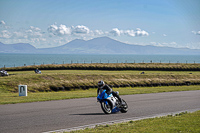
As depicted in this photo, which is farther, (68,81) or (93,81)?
(93,81)

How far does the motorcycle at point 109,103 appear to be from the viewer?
1454 cm

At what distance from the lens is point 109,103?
14727 millimetres

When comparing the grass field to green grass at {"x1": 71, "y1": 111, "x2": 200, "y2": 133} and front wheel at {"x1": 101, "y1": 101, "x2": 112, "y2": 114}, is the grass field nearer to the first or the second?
front wheel at {"x1": 101, "y1": 101, "x2": 112, "y2": 114}

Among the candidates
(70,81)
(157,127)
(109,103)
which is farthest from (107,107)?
(70,81)

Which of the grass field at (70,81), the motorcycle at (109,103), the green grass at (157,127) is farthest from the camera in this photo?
the grass field at (70,81)

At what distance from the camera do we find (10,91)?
100 ft

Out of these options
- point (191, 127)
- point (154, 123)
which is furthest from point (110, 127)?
point (191, 127)

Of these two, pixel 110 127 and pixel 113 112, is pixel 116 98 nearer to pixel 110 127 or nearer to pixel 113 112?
pixel 113 112

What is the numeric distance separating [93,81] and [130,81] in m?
5.93

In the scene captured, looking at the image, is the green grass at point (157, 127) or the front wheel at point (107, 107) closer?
the green grass at point (157, 127)

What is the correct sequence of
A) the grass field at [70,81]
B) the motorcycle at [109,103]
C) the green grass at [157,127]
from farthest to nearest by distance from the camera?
the grass field at [70,81] < the motorcycle at [109,103] < the green grass at [157,127]

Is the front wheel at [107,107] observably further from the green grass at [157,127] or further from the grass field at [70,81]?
the grass field at [70,81]

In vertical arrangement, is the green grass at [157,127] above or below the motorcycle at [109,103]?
below

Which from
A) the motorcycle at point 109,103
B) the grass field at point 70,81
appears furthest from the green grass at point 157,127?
the grass field at point 70,81
